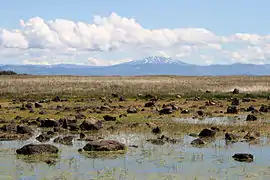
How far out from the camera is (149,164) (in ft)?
77.6

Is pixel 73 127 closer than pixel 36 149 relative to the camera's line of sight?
No

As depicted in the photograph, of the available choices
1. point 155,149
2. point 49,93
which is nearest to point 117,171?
point 155,149

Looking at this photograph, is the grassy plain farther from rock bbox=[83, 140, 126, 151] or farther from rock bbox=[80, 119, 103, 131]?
rock bbox=[83, 140, 126, 151]

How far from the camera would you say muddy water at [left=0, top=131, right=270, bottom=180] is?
69.9 ft

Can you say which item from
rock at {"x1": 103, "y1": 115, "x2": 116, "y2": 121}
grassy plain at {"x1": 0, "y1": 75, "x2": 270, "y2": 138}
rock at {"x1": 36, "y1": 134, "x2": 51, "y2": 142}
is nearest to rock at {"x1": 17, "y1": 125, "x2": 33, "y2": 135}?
rock at {"x1": 36, "y1": 134, "x2": 51, "y2": 142}

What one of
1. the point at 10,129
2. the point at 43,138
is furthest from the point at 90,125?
the point at 10,129

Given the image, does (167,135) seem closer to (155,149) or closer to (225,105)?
(155,149)

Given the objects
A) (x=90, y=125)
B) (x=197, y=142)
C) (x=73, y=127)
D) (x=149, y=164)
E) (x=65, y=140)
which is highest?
(x=90, y=125)

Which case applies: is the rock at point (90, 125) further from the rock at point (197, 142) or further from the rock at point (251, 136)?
the rock at point (251, 136)

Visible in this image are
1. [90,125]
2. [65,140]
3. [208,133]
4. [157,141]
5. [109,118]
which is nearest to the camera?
[157,141]

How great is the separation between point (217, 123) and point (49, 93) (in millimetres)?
40230

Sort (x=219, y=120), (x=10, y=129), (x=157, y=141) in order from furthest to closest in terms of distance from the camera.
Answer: (x=219, y=120)
(x=10, y=129)
(x=157, y=141)

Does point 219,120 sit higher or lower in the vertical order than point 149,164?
higher

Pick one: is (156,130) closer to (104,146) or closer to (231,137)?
(231,137)
